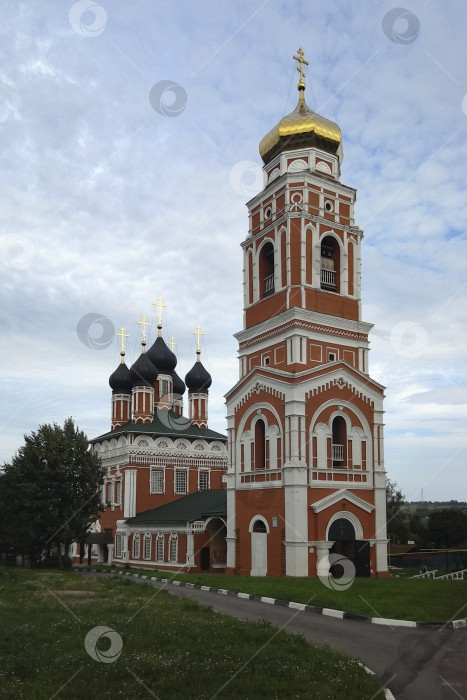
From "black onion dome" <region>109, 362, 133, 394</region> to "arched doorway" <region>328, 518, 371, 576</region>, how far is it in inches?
1012

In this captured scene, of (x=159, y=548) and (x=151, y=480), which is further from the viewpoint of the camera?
(x=151, y=480)

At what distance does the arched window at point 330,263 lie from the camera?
29328 mm

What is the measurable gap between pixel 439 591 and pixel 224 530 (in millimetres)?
18506

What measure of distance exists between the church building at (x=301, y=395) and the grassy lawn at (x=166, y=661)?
1179cm

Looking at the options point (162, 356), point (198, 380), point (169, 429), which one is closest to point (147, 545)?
point (169, 429)

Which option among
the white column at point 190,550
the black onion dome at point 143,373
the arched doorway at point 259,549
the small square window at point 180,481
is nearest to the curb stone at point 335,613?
the arched doorway at point 259,549

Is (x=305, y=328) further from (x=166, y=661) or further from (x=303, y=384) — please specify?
(x=166, y=661)

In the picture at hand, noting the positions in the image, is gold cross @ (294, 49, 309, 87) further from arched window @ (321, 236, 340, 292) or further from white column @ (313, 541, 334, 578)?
white column @ (313, 541, 334, 578)

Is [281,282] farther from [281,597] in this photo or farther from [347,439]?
[281,597]

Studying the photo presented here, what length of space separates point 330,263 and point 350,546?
12.5 meters

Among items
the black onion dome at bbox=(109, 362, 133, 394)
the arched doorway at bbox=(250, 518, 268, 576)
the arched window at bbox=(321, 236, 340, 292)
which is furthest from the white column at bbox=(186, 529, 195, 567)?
the black onion dome at bbox=(109, 362, 133, 394)

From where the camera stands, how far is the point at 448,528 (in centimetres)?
6066

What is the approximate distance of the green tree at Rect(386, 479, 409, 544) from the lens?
5481cm

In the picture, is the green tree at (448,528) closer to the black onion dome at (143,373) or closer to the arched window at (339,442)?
the black onion dome at (143,373)
